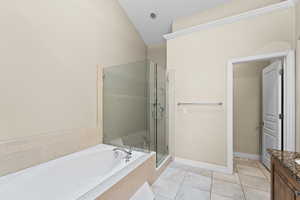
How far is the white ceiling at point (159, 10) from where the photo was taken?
2666 millimetres

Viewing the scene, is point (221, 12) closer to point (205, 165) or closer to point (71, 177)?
point (205, 165)

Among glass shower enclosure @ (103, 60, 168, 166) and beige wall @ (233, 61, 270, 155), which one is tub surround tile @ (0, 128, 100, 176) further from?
beige wall @ (233, 61, 270, 155)

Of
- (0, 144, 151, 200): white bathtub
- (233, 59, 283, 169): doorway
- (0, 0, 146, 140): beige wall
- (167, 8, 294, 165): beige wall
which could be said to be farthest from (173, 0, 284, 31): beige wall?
(0, 144, 151, 200): white bathtub

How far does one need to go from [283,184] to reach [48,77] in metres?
2.28

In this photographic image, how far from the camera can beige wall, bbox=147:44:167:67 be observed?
3728 mm

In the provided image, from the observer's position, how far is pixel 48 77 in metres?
1.62

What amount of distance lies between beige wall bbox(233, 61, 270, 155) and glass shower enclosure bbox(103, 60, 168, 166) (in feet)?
5.13

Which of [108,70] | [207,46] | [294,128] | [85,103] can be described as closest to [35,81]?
[85,103]

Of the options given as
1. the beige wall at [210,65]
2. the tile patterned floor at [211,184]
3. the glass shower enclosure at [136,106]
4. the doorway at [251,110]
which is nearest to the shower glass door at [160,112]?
the glass shower enclosure at [136,106]

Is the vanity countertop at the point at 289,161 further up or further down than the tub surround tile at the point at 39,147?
further up

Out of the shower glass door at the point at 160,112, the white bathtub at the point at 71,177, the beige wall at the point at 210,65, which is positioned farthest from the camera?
the shower glass door at the point at 160,112

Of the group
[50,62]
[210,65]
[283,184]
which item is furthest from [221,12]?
[50,62]

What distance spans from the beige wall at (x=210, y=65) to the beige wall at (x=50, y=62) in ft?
4.78

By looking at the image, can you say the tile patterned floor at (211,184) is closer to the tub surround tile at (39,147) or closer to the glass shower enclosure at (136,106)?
the glass shower enclosure at (136,106)
